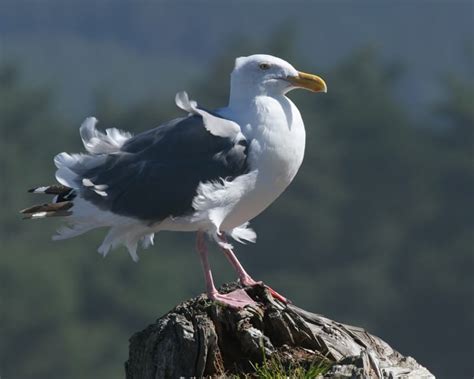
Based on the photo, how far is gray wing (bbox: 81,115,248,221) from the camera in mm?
7625

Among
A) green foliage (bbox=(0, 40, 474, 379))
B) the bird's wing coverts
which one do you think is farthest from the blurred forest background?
the bird's wing coverts

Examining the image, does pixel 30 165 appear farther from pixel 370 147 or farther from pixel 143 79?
pixel 143 79

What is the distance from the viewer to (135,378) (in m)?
7.20

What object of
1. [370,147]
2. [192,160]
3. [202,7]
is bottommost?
[192,160]

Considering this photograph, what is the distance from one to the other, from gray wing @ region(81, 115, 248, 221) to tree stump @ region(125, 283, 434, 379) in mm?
603

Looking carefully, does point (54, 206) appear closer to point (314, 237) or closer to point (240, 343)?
point (240, 343)

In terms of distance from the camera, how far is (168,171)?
25.2ft

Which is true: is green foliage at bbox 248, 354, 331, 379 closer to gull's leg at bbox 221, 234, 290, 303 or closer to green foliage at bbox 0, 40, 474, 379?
gull's leg at bbox 221, 234, 290, 303

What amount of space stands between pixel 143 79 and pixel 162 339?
104 metres

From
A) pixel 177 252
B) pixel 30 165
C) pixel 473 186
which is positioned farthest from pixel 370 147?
pixel 30 165

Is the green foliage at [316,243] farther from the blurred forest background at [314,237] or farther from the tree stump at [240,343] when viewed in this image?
the tree stump at [240,343]

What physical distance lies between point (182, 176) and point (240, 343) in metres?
1.03

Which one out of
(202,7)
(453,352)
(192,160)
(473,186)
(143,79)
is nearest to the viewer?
(192,160)

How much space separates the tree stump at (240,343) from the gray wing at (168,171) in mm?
603
